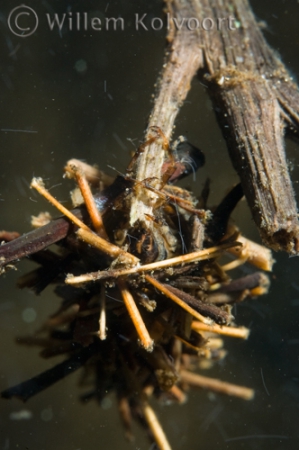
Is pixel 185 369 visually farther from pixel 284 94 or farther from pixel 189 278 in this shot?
pixel 284 94

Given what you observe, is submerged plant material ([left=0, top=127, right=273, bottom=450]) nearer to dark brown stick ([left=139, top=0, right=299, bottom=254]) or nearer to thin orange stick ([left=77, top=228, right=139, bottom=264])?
thin orange stick ([left=77, top=228, right=139, bottom=264])

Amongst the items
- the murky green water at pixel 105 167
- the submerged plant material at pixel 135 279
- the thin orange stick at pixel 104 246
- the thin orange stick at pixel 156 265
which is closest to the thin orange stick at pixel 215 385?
the submerged plant material at pixel 135 279

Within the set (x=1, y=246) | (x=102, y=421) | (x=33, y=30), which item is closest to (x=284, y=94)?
(x=1, y=246)

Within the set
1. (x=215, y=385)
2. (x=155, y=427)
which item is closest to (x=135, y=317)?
(x=155, y=427)

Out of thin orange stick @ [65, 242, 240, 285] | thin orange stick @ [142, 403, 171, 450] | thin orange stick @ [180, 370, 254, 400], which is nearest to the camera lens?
thin orange stick @ [65, 242, 240, 285]

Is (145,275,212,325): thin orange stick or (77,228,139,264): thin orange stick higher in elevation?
(77,228,139,264): thin orange stick

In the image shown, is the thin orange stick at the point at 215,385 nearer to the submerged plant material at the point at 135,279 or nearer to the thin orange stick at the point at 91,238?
the submerged plant material at the point at 135,279

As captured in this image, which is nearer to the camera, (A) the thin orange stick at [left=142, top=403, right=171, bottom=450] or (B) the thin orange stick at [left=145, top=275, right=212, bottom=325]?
(B) the thin orange stick at [left=145, top=275, right=212, bottom=325]

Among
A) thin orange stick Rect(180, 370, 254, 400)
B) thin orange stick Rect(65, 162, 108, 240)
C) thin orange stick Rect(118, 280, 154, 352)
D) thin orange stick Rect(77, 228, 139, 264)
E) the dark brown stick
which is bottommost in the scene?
thin orange stick Rect(180, 370, 254, 400)

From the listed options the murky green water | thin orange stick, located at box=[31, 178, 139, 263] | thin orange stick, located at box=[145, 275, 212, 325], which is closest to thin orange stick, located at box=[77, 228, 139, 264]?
thin orange stick, located at box=[31, 178, 139, 263]

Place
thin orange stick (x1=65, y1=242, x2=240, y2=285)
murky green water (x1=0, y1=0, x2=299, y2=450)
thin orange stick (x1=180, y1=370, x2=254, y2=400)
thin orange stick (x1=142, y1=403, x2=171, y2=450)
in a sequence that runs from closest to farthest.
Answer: thin orange stick (x1=65, y1=242, x2=240, y2=285)
thin orange stick (x1=142, y1=403, x2=171, y2=450)
thin orange stick (x1=180, y1=370, x2=254, y2=400)
murky green water (x1=0, y1=0, x2=299, y2=450)
